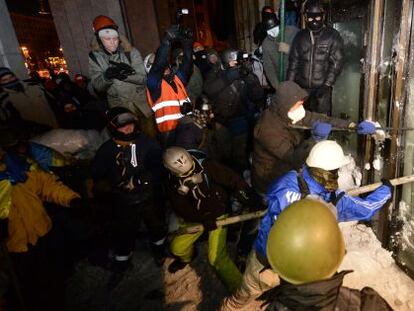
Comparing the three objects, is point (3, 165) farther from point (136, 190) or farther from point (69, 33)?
point (69, 33)

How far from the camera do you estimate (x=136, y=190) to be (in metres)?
3.93

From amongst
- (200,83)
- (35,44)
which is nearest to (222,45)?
(200,83)

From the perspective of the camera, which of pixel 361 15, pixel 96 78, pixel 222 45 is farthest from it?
pixel 222 45

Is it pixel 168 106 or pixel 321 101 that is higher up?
pixel 168 106

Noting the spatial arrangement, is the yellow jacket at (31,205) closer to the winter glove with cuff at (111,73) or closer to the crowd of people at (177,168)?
the crowd of people at (177,168)

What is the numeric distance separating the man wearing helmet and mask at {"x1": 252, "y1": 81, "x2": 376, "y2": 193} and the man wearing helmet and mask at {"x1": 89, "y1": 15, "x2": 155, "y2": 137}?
2162 mm

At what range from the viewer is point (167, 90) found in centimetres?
454

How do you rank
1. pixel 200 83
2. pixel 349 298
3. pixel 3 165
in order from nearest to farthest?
1. pixel 349 298
2. pixel 3 165
3. pixel 200 83

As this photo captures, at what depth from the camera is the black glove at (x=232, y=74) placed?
5312 millimetres

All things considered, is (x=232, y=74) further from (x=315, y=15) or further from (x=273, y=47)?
(x=315, y=15)

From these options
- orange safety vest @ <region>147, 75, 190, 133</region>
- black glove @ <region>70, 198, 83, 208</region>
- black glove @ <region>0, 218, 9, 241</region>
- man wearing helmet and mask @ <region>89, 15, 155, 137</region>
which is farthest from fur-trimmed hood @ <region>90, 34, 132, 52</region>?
black glove @ <region>0, 218, 9, 241</region>

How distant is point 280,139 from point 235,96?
1.88 meters

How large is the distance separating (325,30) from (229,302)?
11.3 ft

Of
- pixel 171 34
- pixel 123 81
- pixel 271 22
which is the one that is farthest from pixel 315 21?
pixel 123 81
